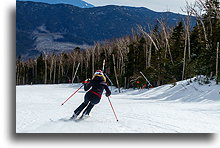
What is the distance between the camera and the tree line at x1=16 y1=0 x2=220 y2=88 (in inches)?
456

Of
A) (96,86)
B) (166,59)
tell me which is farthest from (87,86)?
(166,59)

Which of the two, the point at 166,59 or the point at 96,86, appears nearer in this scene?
the point at 96,86

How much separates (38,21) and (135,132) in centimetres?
569

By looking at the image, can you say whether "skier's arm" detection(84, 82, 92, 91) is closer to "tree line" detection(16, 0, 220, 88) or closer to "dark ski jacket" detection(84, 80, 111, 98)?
"dark ski jacket" detection(84, 80, 111, 98)

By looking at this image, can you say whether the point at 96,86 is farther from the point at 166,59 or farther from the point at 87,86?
the point at 166,59

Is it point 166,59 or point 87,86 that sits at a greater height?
point 166,59

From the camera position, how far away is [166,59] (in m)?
20.0

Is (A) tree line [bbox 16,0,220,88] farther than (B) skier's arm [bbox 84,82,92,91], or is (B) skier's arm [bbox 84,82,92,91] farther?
(A) tree line [bbox 16,0,220,88]

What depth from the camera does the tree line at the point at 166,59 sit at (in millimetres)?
11586

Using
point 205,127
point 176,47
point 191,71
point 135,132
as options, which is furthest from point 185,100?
point 176,47

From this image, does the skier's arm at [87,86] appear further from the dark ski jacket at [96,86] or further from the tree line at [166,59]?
the tree line at [166,59]

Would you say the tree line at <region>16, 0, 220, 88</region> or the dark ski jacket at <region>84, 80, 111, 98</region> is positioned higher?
the tree line at <region>16, 0, 220, 88</region>

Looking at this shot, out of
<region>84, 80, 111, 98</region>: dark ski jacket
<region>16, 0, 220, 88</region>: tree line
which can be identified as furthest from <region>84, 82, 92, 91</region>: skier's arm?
<region>16, 0, 220, 88</region>: tree line

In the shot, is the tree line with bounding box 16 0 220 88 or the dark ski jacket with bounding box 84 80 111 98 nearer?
the dark ski jacket with bounding box 84 80 111 98
